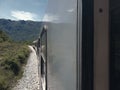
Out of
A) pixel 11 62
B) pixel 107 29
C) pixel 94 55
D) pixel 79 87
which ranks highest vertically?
pixel 107 29

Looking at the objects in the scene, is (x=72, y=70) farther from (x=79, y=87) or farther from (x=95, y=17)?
(x=95, y=17)

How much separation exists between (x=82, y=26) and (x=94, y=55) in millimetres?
126
